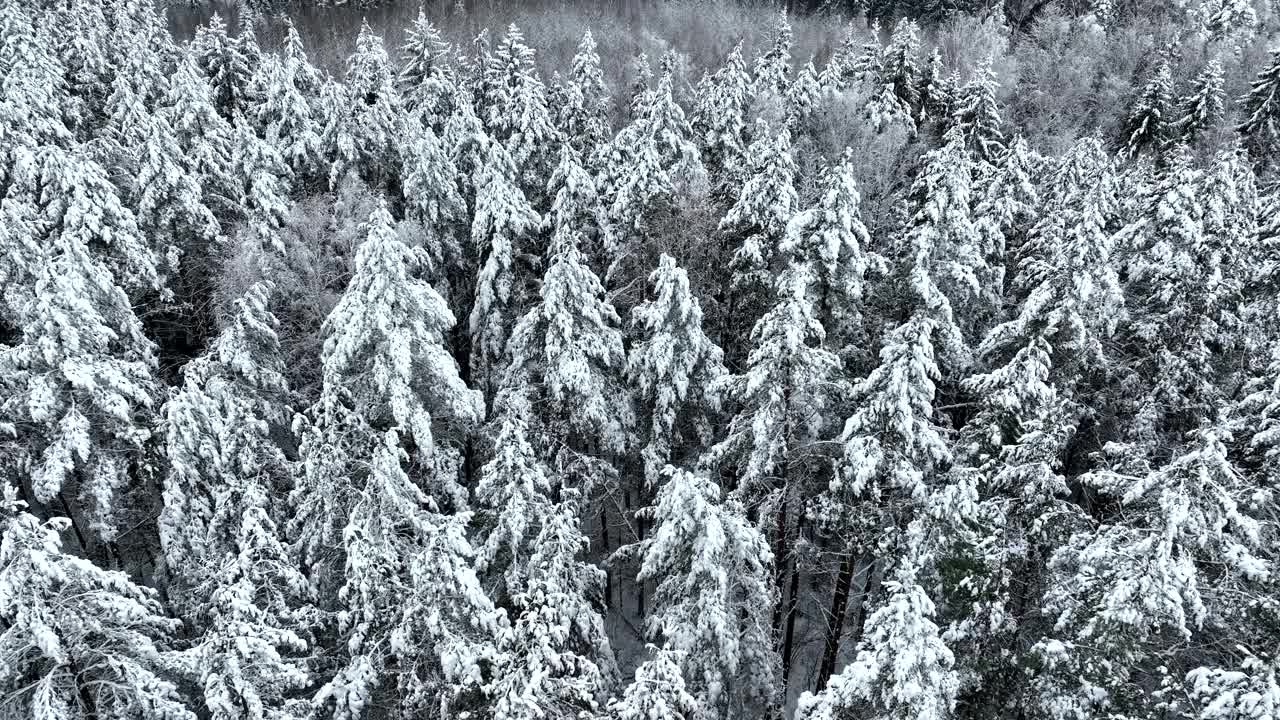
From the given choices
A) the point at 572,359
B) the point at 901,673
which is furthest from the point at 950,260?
the point at 901,673

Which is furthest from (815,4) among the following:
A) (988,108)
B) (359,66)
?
(359,66)

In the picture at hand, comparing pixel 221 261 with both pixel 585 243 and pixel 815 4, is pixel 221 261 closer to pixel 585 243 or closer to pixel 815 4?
pixel 585 243

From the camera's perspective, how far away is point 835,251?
19.4m

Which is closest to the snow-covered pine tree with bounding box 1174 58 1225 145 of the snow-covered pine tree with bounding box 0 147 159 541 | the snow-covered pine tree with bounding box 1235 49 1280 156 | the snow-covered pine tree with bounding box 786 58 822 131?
the snow-covered pine tree with bounding box 1235 49 1280 156

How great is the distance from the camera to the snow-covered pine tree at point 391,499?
14.1m

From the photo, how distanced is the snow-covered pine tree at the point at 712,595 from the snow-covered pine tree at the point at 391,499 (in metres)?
3.70

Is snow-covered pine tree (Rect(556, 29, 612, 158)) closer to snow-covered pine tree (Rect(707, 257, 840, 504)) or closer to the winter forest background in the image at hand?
the winter forest background

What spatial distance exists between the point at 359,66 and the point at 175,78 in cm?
660

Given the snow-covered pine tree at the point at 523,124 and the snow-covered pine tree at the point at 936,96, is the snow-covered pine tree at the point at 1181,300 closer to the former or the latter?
the snow-covered pine tree at the point at 936,96

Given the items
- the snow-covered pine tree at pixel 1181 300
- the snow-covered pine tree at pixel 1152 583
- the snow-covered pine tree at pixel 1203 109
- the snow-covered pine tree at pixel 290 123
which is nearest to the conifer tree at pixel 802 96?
the snow-covered pine tree at pixel 1181 300

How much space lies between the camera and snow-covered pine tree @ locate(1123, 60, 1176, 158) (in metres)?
40.6

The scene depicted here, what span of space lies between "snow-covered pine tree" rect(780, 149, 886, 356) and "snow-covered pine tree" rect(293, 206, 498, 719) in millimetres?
9313

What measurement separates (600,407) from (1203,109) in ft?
124

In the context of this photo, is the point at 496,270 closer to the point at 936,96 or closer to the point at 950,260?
the point at 950,260
